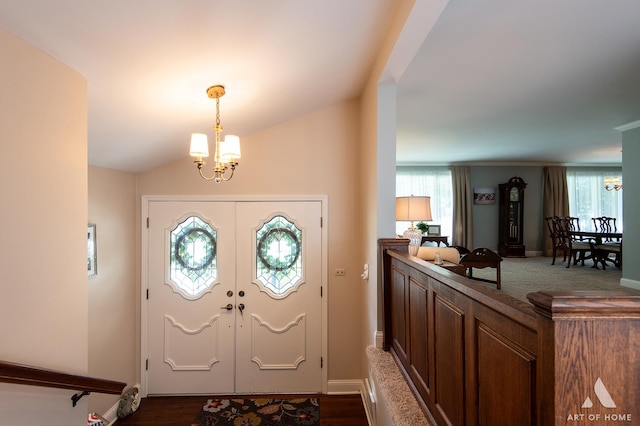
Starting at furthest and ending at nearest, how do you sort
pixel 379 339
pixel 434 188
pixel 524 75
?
pixel 434 188 < pixel 524 75 < pixel 379 339

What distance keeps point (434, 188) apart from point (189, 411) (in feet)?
23.4

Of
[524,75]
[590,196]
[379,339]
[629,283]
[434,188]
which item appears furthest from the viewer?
[590,196]

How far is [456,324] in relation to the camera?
1.32 meters

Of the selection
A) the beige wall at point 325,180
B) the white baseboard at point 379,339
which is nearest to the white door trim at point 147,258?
the beige wall at point 325,180

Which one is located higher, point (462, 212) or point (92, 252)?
point (462, 212)

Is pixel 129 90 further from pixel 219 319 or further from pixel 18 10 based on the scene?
pixel 219 319

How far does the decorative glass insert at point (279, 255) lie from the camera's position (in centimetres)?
355

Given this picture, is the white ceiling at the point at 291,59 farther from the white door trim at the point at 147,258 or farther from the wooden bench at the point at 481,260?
the wooden bench at the point at 481,260

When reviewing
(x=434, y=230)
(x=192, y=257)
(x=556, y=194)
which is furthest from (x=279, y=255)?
(x=556, y=194)

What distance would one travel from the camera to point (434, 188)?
8.39 metres

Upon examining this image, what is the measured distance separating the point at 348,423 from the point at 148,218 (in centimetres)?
286

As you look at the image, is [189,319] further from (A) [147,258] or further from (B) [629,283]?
(B) [629,283]

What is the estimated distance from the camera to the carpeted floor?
15.9ft

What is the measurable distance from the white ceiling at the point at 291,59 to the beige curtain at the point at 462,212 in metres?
4.14
